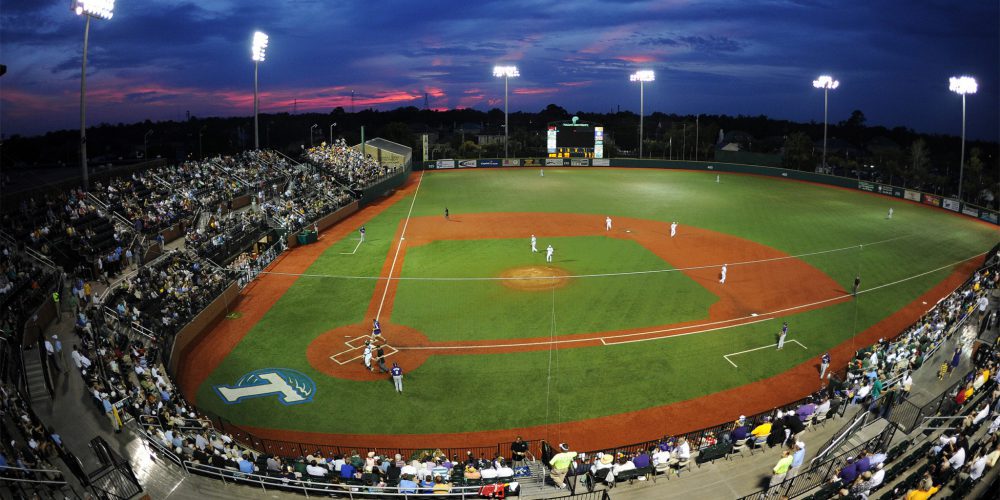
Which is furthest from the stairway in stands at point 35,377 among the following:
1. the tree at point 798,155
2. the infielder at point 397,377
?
the tree at point 798,155

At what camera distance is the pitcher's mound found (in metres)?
30.7

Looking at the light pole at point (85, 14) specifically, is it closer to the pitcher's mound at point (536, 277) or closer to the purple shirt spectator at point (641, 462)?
the pitcher's mound at point (536, 277)

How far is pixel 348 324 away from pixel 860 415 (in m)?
19.8

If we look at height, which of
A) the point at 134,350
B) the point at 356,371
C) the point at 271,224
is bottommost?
the point at 356,371

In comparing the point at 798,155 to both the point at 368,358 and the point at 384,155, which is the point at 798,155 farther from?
the point at 368,358

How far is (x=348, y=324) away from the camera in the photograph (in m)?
26.0

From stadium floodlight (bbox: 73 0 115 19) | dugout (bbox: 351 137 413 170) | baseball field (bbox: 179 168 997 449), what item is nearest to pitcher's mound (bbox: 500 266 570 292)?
baseball field (bbox: 179 168 997 449)

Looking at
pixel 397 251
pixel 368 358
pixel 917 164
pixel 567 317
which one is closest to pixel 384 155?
pixel 397 251

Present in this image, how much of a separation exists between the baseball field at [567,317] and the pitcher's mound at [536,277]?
16 centimetres

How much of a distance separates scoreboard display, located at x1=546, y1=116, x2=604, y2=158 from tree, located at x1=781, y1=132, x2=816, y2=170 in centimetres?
2465

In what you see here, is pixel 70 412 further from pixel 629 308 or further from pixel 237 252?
pixel 629 308

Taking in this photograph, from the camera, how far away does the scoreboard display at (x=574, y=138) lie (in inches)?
3086

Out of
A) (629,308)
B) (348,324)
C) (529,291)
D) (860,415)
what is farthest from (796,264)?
(348,324)

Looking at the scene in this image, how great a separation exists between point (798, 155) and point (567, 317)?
63.5m
